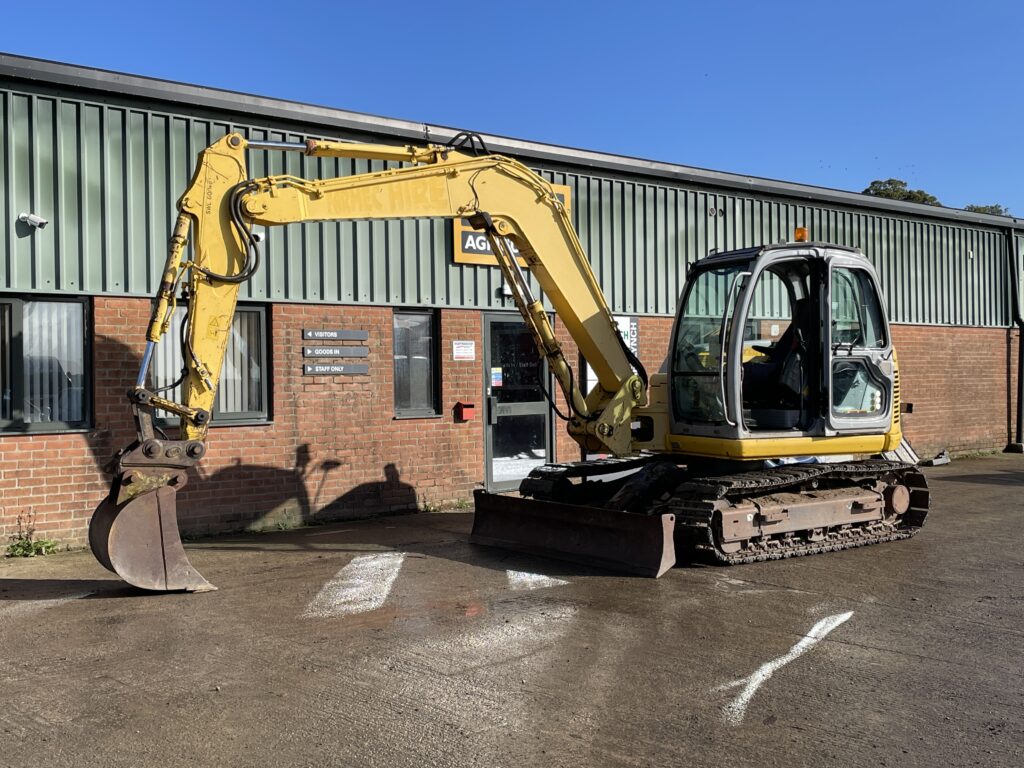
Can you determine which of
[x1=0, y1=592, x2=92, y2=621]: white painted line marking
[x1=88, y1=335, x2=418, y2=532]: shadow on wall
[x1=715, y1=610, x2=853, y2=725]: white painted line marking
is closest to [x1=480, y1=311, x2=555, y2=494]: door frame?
[x1=88, y1=335, x2=418, y2=532]: shadow on wall

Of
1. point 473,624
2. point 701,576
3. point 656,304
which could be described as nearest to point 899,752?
point 473,624

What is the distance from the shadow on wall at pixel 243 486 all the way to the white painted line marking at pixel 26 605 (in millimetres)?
2268

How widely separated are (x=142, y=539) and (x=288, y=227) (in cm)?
469

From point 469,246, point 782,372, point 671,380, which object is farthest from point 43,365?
point 782,372

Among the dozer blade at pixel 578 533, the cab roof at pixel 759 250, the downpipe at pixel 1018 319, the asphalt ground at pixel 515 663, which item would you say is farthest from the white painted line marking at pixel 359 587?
the downpipe at pixel 1018 319

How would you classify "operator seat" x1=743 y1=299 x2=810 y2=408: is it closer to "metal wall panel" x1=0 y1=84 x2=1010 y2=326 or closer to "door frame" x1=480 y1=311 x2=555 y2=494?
"door frame" x1=480 y1=311 x2=555 y2=494

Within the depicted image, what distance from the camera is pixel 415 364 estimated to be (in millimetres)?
11867

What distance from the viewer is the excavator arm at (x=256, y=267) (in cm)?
697

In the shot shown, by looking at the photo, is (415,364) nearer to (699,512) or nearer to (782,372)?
(782,372)

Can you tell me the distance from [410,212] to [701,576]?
3.94m

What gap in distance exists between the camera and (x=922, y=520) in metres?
9.89

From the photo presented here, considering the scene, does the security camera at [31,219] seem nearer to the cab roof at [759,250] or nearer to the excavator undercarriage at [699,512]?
the excavator undercarriage at [699,512]

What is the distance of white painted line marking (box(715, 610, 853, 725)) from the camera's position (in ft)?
15.7

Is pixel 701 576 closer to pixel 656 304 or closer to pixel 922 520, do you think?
pixel 922 520
